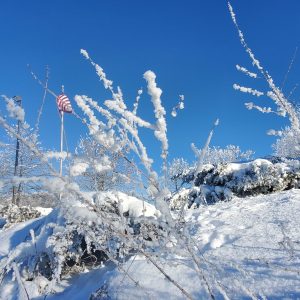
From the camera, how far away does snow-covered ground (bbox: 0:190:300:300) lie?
186 centimetres

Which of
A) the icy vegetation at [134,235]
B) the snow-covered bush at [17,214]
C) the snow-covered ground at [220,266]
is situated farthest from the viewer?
the snow-covered bush at [17,214]

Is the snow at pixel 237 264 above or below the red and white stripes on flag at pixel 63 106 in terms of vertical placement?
below

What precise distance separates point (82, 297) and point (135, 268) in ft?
2.65

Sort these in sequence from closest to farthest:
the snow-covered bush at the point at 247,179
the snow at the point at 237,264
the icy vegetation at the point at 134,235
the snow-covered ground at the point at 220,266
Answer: the icy vegetation at the point at 134,235, the snow-covered ground at the point at 220,266, the snow at the point at 237,264, the snow-covered bush at the point at 247,179

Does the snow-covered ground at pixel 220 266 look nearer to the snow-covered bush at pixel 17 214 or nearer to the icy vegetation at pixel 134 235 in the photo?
the icy vegetation at pixel 134 235

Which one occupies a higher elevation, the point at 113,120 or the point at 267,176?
the point at 267,176

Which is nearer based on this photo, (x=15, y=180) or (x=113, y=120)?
(x=15, y=180)

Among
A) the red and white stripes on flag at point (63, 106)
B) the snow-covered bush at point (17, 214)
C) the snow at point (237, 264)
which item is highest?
the snow-covered bush at point (17, 214)

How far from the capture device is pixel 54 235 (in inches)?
179

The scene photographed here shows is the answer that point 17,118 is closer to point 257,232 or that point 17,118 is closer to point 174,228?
point 174,228

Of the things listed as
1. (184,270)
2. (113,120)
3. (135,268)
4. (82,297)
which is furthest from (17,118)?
(82,297)

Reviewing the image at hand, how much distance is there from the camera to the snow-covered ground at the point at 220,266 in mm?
1863

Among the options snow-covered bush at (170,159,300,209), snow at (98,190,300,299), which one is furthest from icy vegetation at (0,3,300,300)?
snow-covered bush at (170,159,300,209)

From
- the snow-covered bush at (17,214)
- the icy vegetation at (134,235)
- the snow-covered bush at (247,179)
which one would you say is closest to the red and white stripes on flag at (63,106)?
the icy vegetation at (134,235)
